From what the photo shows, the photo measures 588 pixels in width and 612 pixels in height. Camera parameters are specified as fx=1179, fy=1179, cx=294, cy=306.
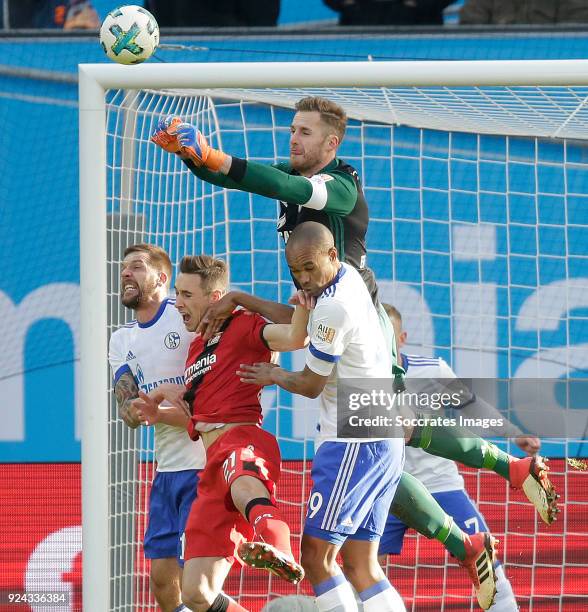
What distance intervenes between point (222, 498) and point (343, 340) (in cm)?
82

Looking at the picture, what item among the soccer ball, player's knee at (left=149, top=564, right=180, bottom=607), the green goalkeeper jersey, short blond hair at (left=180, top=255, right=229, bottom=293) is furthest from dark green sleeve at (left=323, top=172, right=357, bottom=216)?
player's knee at (left=149, top=564, right=180, bottom=607)

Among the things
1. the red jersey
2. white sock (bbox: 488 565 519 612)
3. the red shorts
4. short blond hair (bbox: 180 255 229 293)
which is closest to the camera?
the red shorts

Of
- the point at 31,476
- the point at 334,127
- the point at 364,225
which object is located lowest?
the point at 31,476

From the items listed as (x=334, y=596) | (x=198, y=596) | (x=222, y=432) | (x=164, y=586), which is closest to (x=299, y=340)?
(x=222, y=432)

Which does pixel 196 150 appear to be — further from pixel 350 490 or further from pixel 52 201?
pixel 52 201

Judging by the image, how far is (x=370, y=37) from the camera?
7.48 metres

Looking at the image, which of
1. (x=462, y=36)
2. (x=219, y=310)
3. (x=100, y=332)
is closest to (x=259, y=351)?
(x=219, y=310)

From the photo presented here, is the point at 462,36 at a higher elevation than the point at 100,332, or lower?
higher

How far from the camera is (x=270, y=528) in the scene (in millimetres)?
3918

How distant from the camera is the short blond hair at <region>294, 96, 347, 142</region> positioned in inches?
168

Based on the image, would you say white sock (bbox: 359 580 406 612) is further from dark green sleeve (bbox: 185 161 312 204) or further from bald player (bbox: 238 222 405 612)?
dark green sleeve (bbox: 185 161 312 204)

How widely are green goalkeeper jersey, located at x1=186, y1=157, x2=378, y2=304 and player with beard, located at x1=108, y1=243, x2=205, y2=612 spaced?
36.2 inches

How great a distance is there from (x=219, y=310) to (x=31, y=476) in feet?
11.3

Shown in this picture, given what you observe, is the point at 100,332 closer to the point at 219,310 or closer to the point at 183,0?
the point at 219,310
